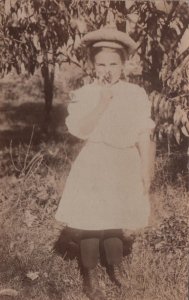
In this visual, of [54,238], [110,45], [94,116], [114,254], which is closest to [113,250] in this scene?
[114,254]

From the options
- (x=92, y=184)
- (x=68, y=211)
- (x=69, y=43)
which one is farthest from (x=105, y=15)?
(x=68, y=211)

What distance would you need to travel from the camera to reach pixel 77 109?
5.66 ft

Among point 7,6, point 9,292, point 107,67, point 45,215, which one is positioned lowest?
point 9,292

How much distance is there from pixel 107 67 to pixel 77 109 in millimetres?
199

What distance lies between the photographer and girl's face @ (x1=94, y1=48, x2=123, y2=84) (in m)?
1.72

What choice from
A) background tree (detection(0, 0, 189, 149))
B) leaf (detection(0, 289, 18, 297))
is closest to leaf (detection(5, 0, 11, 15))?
background tree (detection(0, 0, 189, 149))

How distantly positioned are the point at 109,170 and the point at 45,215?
0.31 metres

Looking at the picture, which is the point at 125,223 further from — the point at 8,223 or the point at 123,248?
the point at 8,223

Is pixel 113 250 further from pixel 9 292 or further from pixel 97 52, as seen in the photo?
pixel 97 52

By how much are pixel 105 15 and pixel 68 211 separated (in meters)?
0.77

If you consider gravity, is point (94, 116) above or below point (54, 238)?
above

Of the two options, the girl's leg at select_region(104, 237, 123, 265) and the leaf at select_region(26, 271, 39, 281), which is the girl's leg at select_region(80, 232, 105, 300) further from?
the leaf at select_region(26, 271, 39, 281)

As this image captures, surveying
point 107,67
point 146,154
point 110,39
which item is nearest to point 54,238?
point 146,154

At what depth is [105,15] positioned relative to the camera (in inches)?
68.6
